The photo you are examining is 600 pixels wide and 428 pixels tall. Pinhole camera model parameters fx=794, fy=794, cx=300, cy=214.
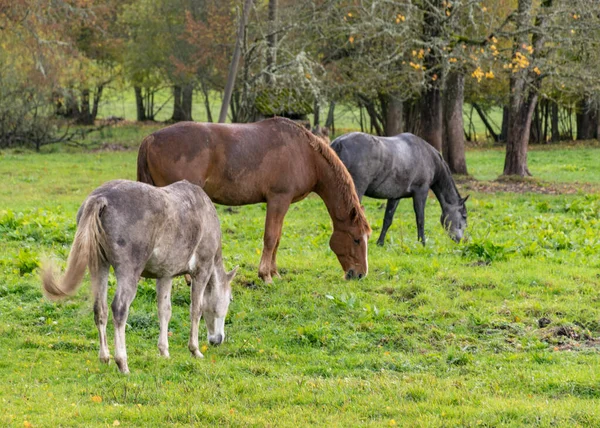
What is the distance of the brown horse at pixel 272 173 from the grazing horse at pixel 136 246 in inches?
89.9

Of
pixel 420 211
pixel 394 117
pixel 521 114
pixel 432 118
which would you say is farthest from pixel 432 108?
pixel 394 117

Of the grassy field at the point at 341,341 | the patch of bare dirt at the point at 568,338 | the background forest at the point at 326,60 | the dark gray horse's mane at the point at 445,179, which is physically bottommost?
the patch of bare dirt at the point at 568,338

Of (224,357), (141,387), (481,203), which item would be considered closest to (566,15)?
(481,203)

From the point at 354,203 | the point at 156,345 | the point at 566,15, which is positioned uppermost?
the point at 566,15

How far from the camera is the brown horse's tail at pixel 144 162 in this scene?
29.9 ft

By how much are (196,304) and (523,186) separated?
14803 mm

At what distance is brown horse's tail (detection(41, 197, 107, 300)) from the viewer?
5.93 metres

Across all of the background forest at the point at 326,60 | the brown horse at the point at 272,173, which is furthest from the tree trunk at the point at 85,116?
the brown horse at the point at 272,173

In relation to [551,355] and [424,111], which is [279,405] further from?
[424,111]

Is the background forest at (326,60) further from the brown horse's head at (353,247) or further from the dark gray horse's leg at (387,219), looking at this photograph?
the brown horse's head at (353,247)

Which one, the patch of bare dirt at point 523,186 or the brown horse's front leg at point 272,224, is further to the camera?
the patch of bare dirt at point 523,186

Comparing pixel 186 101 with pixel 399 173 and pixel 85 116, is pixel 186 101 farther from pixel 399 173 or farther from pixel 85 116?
pixel 399 173

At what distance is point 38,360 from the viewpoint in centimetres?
677

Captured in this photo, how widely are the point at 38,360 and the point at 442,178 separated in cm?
802
